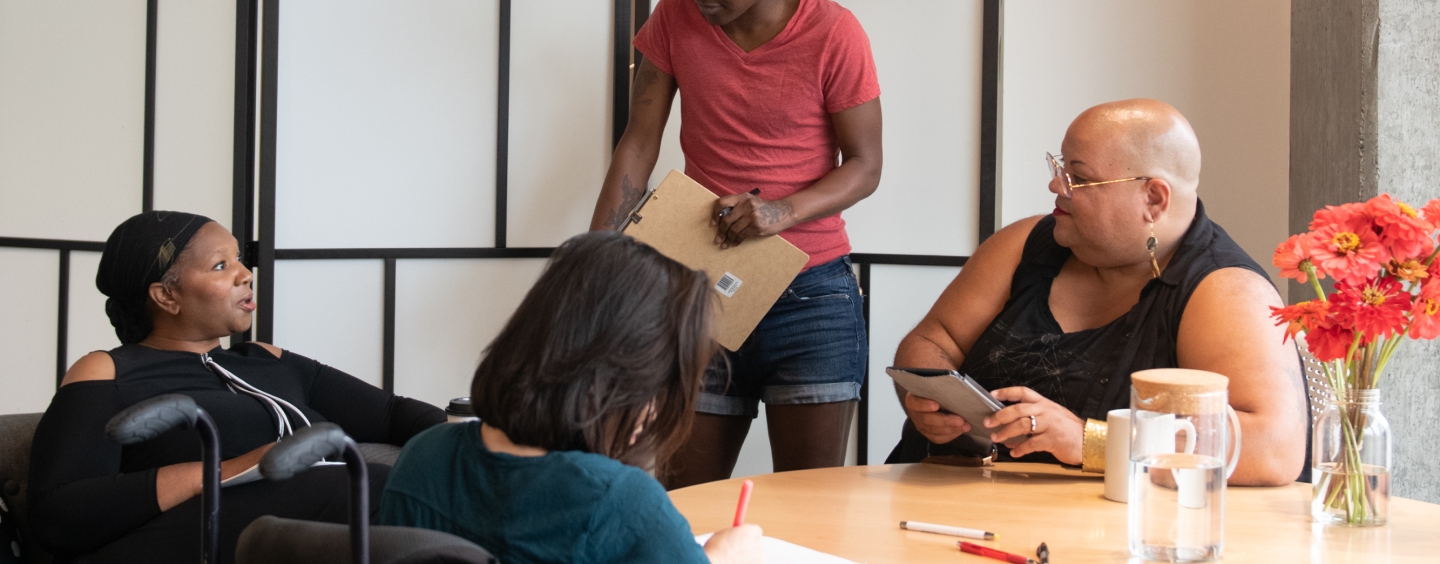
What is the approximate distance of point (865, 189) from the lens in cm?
257

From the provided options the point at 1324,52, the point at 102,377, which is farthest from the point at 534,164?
the point at 1324,52

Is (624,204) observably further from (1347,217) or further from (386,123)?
(1347,217)

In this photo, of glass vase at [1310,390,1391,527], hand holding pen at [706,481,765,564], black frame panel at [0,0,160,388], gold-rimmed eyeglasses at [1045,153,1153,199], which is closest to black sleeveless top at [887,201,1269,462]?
gold-rimmed eyeglasses at [1045,153,1153,199]

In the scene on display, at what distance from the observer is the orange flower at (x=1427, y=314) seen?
51.2 inches

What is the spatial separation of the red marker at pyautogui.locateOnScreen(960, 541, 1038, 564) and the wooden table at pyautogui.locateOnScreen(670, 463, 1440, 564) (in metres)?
0.01

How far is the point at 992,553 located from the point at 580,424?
538 mm

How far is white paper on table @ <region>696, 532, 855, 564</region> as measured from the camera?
4.12 ft

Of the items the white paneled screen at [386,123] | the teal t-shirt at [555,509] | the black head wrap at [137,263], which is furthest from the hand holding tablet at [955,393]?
the white paneled screen at [386,123]

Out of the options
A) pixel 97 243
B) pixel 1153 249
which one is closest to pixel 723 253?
pixel 1153 249

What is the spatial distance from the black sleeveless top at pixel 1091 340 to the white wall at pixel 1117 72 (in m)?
1.11

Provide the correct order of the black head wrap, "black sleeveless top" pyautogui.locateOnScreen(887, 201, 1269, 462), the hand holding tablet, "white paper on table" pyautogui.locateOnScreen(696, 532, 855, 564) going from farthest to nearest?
the black head wrap → "black sleeveless top" pyautogui.locateOnScreen(887, 201, 1269, 462) → the hand holding tablet → "white paper on table" pyautogui.locateOnScreen(696, 532, 855, 564)

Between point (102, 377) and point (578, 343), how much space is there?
125 cm

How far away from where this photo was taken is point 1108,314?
2.00 metres

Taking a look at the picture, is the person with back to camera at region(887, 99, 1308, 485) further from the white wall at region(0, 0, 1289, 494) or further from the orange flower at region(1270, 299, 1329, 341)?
the white wall at region(0, 0, 1289, 494)
